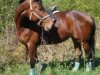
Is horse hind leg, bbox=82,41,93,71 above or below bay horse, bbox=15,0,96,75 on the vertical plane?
below

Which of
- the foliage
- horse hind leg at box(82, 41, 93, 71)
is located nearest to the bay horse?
horse hind leg at box(82, 41, 93, 71)

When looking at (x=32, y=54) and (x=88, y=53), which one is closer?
(x=32, y=54)

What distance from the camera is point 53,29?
318 inches

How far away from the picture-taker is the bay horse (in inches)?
285

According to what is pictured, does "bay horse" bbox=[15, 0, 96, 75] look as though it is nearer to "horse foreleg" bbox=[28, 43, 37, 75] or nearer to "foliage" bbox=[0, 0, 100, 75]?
"horse foreleg" bbox=[28, 43, 37, 75]

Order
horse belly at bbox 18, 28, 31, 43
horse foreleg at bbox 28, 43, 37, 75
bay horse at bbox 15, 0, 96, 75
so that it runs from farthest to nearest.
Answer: horse belly at bbox 18, 28, 31, 43
horse foreleg at bbox 28, 43, 37, 75
bay horse at bbox 15, 0, 96, 75

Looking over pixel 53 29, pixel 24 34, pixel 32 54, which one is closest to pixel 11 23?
pixel 53 29

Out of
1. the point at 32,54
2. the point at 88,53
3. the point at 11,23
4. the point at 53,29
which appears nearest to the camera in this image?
the point at 32,54

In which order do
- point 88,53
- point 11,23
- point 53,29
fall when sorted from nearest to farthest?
point 53,29 < point 88,53 < point 11,23

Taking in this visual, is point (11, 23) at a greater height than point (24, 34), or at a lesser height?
lesser

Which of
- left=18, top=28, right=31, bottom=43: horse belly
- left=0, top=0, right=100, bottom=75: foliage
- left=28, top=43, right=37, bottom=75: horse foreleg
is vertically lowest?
left=0, top=0, right=100, bottom=75: foliage

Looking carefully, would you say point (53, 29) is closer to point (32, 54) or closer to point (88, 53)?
point (32, 54)

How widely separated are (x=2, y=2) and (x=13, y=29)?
130 centimetres

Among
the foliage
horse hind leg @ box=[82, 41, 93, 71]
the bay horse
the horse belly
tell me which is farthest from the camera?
the foliage
